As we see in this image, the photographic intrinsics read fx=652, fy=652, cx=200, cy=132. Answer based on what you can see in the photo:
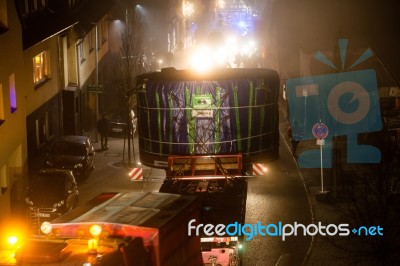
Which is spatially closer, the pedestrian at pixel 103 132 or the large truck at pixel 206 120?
the large truck at pixel 206 120

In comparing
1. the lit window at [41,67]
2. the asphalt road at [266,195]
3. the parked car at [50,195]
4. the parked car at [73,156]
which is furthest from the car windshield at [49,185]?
the lit window at [41,67]

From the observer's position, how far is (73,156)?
25.8 m

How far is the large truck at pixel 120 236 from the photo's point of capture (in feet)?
25.2

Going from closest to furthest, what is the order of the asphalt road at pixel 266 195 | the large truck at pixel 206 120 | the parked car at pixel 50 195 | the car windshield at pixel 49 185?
1. the asphalt road at pixel 266 195
2. the large truck at pixel 206 120
3. the parked car at pixel 50 195
4. the car windshield at pixel 49 185

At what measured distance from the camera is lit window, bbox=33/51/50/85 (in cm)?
2842

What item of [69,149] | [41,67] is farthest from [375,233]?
[41,67]

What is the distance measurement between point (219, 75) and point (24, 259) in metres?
11.2

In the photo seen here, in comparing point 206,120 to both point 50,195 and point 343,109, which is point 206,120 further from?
point 343,109

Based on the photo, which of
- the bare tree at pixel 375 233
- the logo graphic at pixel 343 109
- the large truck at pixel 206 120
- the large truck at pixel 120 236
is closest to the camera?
the large truck at pixel 120 236

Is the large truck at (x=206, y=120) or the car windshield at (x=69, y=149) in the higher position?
the large truck at (x=206, y=120)

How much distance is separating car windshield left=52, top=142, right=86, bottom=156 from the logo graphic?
9703 mm

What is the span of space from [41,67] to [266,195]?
12.7m

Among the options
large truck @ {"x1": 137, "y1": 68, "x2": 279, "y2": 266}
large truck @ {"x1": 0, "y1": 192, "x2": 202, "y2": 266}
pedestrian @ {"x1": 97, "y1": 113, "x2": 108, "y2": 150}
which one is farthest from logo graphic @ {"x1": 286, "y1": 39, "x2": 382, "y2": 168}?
large truck @ {"x1": 0, "y1": 192, "x2": 202, "y2": 266}

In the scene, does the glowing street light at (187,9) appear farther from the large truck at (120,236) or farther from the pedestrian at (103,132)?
the large truck at (120,236)
